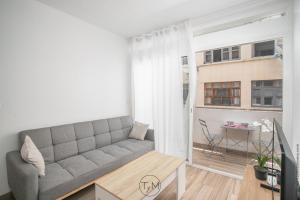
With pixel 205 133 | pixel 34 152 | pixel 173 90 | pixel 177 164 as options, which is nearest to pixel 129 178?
pixel 177 164

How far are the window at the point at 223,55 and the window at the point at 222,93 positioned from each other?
0.73 metres

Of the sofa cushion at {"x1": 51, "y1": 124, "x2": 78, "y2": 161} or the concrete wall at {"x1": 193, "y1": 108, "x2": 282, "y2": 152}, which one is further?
the concrete wall at {"x1": 193, "y1": 108, "x2": 282, "y2": 152}

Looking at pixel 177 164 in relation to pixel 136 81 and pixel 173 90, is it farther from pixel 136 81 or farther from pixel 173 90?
pixel 136 81

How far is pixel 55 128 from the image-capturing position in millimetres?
2271

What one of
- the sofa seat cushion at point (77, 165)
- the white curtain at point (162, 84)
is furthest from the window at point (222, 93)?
the sofa seat cushion at point (77, 165)

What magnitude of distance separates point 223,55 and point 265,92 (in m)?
1.55

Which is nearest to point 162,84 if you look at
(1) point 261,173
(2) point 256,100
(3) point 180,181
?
(3) point 180,181

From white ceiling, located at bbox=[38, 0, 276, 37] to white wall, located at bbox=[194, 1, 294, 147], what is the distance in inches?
15.8

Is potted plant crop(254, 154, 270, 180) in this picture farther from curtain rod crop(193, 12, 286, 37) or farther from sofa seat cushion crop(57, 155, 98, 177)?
curtain rod crop(193, 12, 286, 37)

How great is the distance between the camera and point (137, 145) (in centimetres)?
276

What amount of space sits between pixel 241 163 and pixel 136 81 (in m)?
2.78

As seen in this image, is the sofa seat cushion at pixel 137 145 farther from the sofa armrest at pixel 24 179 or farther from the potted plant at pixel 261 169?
the potted plant at pixel 261 169

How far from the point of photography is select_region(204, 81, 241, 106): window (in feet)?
14.6

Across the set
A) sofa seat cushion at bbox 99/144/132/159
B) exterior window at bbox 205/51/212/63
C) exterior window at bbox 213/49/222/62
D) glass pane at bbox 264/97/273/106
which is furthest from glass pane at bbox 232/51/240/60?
sofa seat cushion at bbox 99/144/132/159
